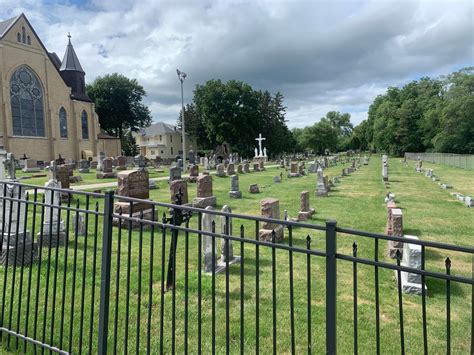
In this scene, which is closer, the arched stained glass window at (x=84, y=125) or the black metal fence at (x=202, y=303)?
the black metal fence at (x=202, y=303)

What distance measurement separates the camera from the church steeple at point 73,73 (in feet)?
169

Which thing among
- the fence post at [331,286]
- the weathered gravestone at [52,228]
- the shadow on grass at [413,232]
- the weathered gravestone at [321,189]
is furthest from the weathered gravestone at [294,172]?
the fence post at [331,286]

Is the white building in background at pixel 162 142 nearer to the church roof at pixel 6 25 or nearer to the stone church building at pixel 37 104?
the stone church building at pixel 37 104

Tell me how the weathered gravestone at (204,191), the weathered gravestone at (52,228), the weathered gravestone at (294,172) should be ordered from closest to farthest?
the weathered gravestone at (52,228)
the weathered gravestone at (204,191)
the weathered gravestone at (294,172)

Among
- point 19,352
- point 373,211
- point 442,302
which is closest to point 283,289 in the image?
point 442,302

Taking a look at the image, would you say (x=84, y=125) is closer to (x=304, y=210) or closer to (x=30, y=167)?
(x=30, y=167)

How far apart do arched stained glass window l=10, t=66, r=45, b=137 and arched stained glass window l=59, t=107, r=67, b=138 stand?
2.75 meters

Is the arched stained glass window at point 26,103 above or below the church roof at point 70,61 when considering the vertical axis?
below

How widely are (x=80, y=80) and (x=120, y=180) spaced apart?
1878 inches

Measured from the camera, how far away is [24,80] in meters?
41.8

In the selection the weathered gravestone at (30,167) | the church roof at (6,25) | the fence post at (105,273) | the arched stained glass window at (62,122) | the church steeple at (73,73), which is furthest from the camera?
the church steeple at (73,73)

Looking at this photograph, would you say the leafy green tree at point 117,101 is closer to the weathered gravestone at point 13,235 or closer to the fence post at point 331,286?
the weathered gravestone at point 13,235

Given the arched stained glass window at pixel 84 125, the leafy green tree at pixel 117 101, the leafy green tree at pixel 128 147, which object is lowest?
the leafy green tree at pixel 128 147

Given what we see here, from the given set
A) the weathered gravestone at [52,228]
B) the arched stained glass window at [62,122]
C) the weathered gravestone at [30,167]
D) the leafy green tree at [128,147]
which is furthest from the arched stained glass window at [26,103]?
the weathered gravestone at [52,228]
